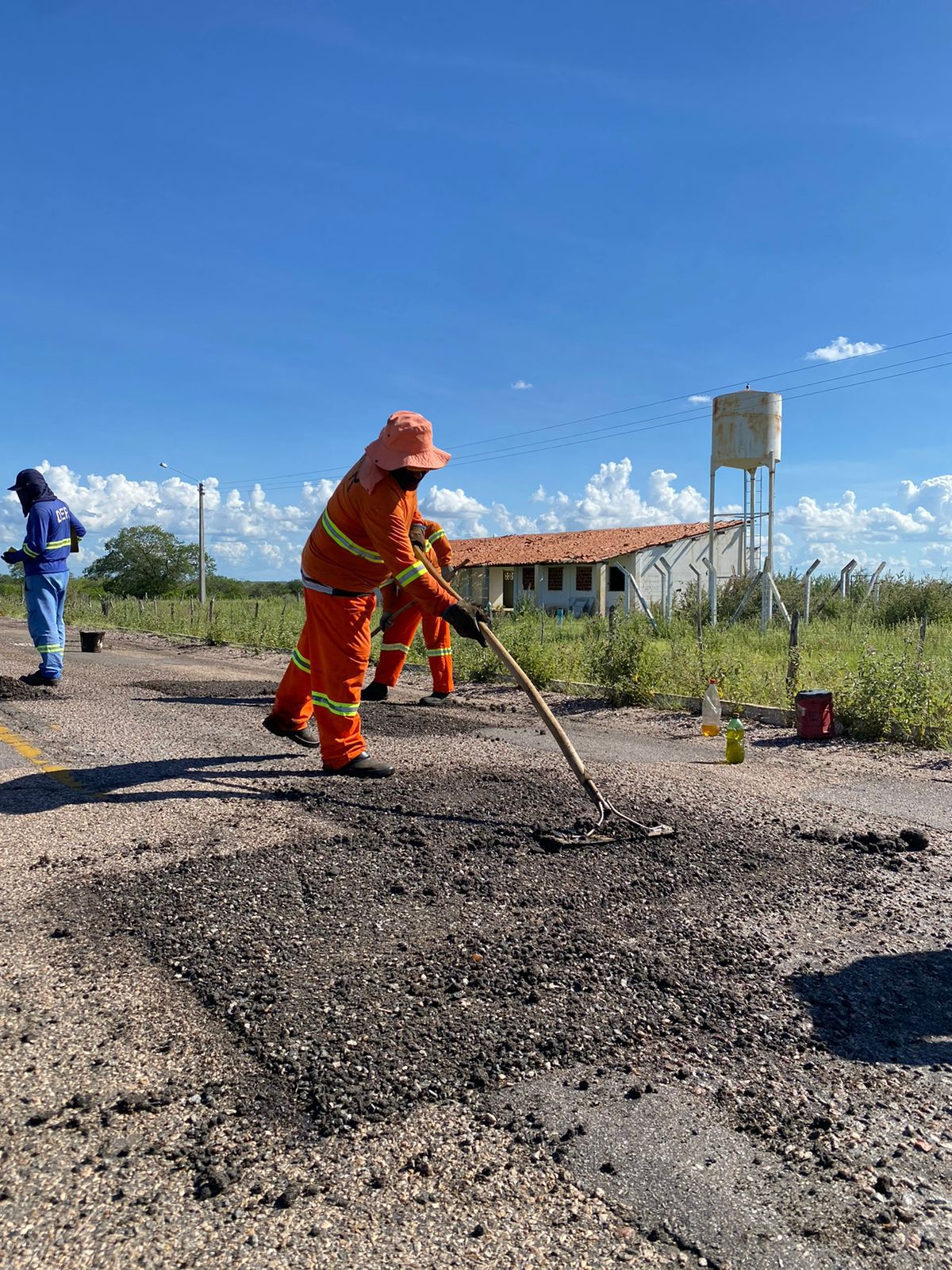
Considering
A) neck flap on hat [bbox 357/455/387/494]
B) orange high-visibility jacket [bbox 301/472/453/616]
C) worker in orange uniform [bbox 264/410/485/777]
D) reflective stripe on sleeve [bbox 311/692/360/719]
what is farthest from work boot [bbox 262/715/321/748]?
neck flap on hat [bbox 357/455/387/494]

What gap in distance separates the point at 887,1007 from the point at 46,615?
9271mm

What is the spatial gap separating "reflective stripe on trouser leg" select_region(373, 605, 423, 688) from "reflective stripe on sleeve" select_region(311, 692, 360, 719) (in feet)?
10.7

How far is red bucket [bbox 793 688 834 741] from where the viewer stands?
7766 millimetres

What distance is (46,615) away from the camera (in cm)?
979

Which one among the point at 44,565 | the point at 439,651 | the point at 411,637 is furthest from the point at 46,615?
the point at 439,651

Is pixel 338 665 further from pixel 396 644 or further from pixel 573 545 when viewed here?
pixel 573 545

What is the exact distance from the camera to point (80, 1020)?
2.64 metres

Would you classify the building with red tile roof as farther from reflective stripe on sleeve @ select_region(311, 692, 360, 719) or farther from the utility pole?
reflective stripe on sleeve @ select_region(311, 692, 360, 719)

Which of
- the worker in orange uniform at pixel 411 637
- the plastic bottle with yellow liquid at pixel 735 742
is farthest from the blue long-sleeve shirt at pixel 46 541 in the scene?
the plastic bottle with yellow liquid at pixel 735 742

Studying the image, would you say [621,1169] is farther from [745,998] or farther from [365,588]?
[365,588]

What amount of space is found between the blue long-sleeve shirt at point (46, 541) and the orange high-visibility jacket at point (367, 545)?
5.53 metres

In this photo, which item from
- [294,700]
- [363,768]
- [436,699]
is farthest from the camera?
[436,699]

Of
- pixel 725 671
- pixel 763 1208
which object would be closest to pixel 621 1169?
pixel 763 1208

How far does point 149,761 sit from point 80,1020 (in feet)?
12.3
